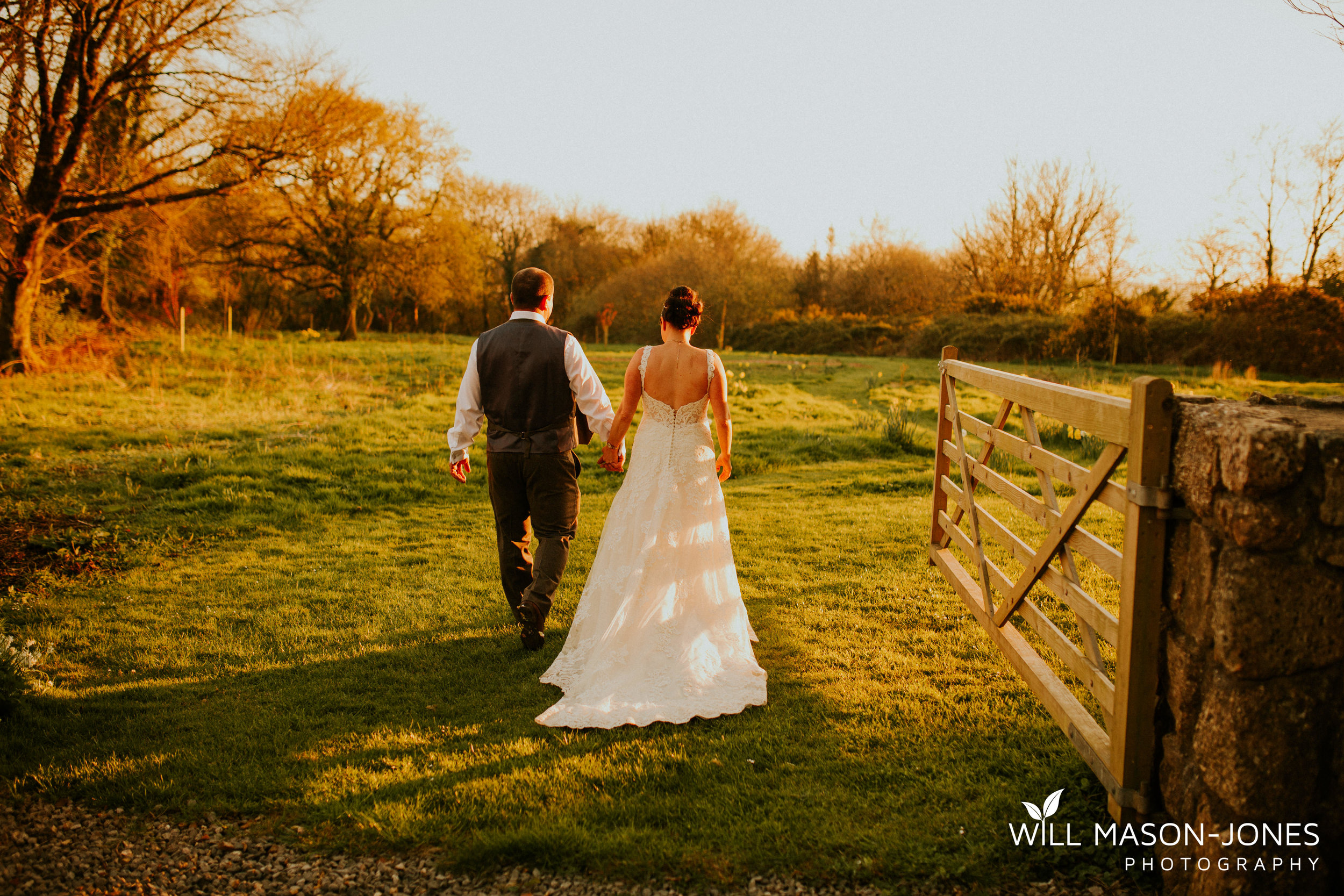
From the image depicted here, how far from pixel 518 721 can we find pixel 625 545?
121cm

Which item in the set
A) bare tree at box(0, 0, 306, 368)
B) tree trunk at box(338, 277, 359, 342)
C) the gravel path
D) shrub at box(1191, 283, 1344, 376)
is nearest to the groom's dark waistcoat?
the gravel path

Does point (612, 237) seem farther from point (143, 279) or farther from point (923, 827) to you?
point (923, 827)

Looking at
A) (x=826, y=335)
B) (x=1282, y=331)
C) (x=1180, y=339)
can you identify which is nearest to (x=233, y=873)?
(x=1282, y=331)

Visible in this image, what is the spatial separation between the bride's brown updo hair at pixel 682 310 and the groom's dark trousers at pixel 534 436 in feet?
2.20

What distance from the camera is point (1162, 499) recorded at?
8.04 feet

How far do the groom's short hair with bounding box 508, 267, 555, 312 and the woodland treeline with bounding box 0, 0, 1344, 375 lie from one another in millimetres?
11368

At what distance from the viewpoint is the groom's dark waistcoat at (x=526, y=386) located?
469 centimetres

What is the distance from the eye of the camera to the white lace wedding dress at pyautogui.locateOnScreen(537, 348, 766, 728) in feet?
13.6

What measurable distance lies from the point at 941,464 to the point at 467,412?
134 inches

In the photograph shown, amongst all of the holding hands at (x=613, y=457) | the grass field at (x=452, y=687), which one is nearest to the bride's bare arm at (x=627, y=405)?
the holding hands at (x=613, y=457)

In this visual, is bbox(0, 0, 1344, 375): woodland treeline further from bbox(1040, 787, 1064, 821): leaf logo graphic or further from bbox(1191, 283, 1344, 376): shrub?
bbox(1040, 787, 1064, 821): leaf logo graphic

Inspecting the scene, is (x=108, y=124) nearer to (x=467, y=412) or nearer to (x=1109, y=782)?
(x=467, y=412)

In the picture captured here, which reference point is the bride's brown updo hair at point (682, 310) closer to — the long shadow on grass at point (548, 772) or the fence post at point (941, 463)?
the fence post at point (941, 463)

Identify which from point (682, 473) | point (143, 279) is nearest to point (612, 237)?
point (143, 279)
